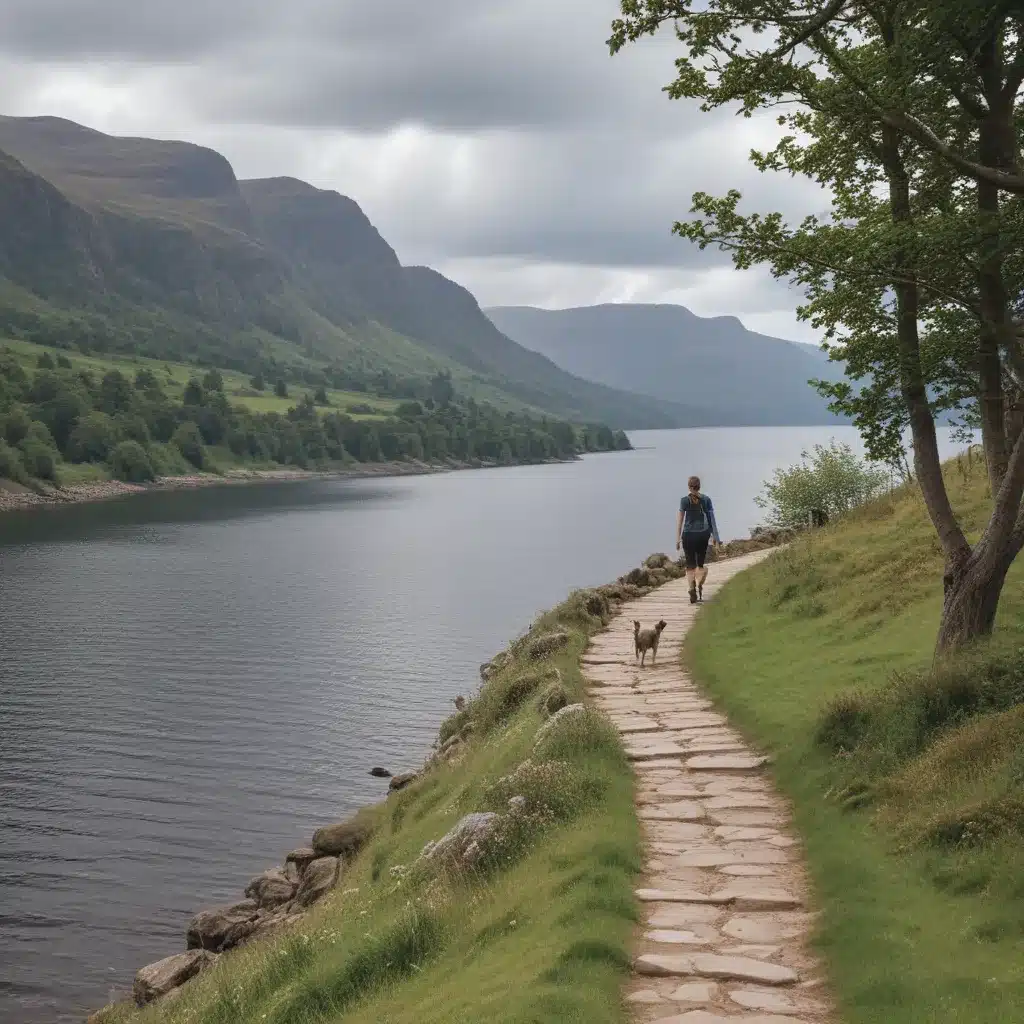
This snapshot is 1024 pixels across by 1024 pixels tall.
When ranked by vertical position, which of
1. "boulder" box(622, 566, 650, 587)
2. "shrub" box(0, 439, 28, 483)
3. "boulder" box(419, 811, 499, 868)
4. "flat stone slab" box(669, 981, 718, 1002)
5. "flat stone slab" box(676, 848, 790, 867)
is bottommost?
"boulder" box(419, 811, 499, 868)

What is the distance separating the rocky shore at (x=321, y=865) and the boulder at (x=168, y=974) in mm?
20

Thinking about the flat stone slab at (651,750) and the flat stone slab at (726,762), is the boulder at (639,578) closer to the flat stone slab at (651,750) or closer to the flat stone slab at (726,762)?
the flat stone slab at (651,750)

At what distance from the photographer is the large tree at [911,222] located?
51.8 feet

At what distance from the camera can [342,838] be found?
94.5ft

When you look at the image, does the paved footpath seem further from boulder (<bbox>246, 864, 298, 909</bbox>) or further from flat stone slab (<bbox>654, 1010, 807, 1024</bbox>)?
boulder (<bbox>246, 864, 298, 909</bbox>)

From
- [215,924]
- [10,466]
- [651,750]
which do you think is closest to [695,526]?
[651,750]

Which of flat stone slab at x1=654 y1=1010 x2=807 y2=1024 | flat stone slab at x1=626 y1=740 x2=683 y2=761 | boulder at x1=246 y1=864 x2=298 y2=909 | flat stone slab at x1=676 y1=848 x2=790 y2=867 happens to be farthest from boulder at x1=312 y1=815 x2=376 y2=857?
flat stone slab at x1=654 y1=1010 x2=807 y2=1024

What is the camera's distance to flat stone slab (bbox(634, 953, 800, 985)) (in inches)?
415

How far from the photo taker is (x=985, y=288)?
17.1m

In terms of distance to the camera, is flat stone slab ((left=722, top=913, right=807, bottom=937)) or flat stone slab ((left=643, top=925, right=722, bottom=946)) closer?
flat stone slab ((left=643, top=925, right=722, bottom=946))

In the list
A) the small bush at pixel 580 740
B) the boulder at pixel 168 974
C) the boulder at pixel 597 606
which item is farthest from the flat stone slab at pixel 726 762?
the boulder at pixel 597 606

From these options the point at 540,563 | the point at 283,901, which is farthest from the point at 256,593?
the point at 283,901

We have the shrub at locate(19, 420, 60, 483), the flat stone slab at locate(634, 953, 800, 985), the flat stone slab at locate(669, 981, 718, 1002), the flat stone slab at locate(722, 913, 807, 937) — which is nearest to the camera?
the flat stone slab at locate(669, 981, 718, 1002)

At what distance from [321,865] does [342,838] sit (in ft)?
5.77
